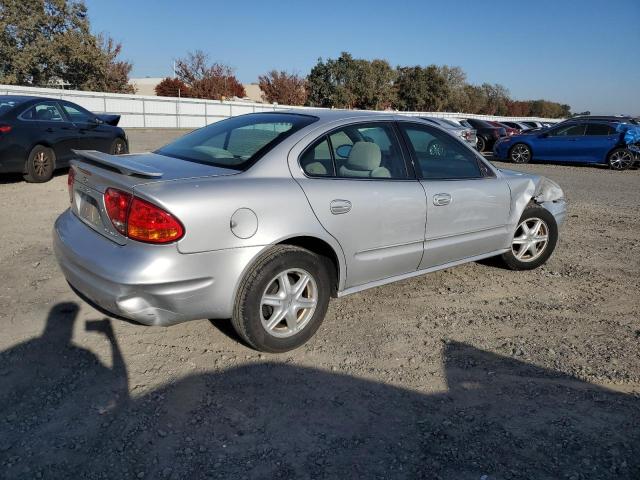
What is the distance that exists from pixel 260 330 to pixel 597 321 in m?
2.72

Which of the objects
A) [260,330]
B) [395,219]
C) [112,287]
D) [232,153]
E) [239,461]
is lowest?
[239,461]

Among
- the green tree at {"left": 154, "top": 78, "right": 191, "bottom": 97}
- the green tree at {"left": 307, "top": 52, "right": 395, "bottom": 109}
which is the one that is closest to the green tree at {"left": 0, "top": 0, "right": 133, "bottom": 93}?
the green tree at {"left": 154, "top": 78, "right": 191, "bottom": 97}

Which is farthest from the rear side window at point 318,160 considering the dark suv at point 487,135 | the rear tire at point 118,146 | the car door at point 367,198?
the dark suv at point 487,135

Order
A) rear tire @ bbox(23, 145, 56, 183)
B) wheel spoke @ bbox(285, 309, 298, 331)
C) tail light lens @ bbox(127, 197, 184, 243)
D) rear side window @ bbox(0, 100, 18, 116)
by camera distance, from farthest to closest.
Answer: rear tire @ bbox(23, 145, 56, 183) < rear side window @ bbox(0, 100, 18, 116) < wheel spoke @ bbox(285, 309, 298, 331) < tail light lens @ bbox(127, 197, 184, 243)

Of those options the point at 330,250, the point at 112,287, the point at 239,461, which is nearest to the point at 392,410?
the point at 239,461

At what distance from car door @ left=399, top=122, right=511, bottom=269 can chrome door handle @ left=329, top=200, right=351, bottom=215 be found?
2.71ft

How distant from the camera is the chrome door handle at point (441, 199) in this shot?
4113 mm

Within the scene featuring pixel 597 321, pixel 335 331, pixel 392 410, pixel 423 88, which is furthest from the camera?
pixel 423 88

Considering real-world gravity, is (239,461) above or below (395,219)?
below

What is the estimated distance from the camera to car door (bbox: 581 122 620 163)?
Result: 52.3 ft

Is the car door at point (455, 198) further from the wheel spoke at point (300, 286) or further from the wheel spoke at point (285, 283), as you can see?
the wheel spoke at point (285, 283)

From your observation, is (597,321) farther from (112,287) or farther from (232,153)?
(112,287)

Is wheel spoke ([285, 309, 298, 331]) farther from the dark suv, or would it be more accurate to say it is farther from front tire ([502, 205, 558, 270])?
the dark suv

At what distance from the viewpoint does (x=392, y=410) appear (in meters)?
2.88
